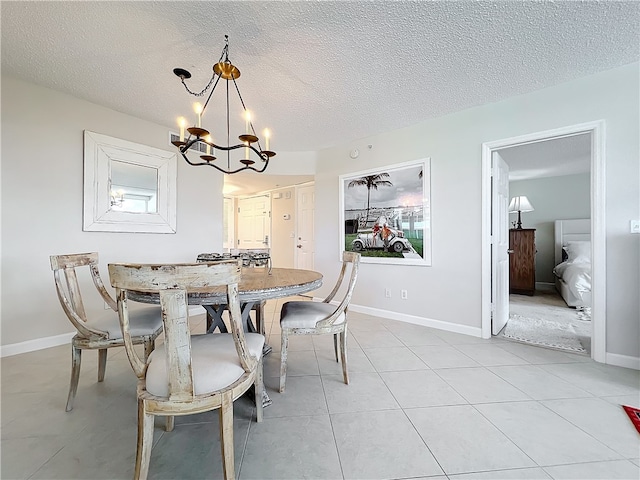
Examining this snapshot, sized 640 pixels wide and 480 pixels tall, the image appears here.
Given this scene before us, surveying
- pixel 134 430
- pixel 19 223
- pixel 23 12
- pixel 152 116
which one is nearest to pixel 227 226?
pixel 152 116

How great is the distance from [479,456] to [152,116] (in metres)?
4.06

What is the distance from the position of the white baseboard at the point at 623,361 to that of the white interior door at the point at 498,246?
851mm

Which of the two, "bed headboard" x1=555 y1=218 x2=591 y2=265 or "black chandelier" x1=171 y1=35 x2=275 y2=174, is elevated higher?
"black chandelier" x1=171 y1=35 x2=275 y2=174

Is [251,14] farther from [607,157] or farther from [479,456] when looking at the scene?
[607,157]

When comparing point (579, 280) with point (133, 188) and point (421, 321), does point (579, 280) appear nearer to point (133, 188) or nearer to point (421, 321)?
point (421, 321)

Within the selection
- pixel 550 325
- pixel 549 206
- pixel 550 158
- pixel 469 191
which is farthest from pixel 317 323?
pixel 549 206

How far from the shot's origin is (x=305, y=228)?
528 centimetres

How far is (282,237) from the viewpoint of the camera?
18.8ft

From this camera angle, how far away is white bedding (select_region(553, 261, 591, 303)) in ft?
12.1

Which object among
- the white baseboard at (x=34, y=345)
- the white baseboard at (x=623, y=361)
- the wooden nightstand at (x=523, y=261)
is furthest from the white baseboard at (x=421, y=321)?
the white baseboard at (x=34, y=345)

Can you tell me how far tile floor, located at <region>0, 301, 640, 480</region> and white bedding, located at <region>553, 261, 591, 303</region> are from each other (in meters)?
2.02

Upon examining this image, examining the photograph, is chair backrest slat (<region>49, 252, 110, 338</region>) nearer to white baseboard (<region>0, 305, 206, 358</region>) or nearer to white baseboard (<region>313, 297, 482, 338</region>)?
white baseboard (<region>0, 305, 206, 358</region>)

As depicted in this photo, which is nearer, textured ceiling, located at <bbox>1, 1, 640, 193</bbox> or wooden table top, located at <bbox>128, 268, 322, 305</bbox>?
wooden table top, located at <bbox>128, 268, 322, 305</bbox>

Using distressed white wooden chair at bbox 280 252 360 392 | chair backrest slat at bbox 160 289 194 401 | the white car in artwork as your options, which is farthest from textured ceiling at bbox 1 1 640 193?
chair backrest slat at bbox 160 289 194 401
